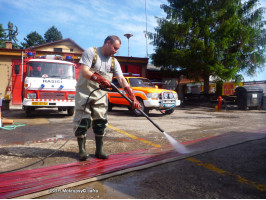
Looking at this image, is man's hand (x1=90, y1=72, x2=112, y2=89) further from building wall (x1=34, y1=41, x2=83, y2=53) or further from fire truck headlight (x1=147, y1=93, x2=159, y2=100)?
building wall (x1=34, y1=41, x2=83, y2=53)

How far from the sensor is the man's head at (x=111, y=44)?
3.03m

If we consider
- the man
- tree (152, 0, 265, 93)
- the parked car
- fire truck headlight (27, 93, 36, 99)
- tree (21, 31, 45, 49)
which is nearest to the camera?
the man

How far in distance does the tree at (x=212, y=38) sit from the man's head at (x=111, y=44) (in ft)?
47.1

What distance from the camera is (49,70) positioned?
810 centimetres

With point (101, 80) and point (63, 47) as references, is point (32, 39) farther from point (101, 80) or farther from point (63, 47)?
point (101, 80)

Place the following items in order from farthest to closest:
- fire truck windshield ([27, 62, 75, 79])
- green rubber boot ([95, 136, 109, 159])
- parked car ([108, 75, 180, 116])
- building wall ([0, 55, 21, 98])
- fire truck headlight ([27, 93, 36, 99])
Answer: building wall ([0, 55, 21, 98]), parked car ([108, 75, 180, 116]), fire truck windshield ([27, 62, 75, 79]), fire truck headlight ([27, 93, 36, 99]), green rubber boot ([95, 136, 109, 159])

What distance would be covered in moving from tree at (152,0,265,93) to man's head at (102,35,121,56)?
14343mm

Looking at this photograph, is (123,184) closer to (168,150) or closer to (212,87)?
(168,150)

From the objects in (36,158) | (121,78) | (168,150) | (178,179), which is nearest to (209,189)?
(178,179)

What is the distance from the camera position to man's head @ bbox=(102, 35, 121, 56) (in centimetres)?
303

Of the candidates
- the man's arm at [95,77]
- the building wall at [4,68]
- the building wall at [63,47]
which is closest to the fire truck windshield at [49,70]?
the man's arm at [95,77]

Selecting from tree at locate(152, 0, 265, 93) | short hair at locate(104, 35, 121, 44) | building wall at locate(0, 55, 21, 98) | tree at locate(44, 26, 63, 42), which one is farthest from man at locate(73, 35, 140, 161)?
tree at locate(44, 26, 63, 42)

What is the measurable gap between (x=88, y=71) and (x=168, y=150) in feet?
6.17

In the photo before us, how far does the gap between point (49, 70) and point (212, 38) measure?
13.6 metres
